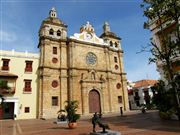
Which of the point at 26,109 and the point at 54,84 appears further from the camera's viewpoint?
the point at 54,84

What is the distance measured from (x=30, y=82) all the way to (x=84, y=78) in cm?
916

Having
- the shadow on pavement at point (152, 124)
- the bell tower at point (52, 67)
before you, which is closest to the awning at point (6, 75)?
the bell tower at point (52, 67)

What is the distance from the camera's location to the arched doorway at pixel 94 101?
3110 centimetres

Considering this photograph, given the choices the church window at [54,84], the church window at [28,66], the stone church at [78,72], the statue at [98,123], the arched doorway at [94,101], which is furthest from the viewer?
the arched doorway at [94,101]

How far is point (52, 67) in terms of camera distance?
2919 cm

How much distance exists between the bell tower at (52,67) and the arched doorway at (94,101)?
4.90 m

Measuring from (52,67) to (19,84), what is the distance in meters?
5.75

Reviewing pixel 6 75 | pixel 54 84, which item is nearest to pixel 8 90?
pixel 6 75

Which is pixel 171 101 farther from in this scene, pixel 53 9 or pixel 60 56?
pixel 53 9

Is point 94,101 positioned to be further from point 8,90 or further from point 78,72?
point 8,90

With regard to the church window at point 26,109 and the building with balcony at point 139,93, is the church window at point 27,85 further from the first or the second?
the building with balcony at point 139,93

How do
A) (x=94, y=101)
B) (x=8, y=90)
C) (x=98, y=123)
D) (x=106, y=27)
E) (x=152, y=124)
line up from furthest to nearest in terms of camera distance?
(x=106, y=27), (x=94, y=101), (x=8, y=90), (x=152, y=124), (x=98, y=123)

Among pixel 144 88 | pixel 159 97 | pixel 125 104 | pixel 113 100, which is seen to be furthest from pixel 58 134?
pixel 144 88

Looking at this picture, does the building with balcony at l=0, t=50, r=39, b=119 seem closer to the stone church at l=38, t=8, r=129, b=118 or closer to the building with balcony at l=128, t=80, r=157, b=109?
the stone church at l=38, t=8, r=129, b=118
